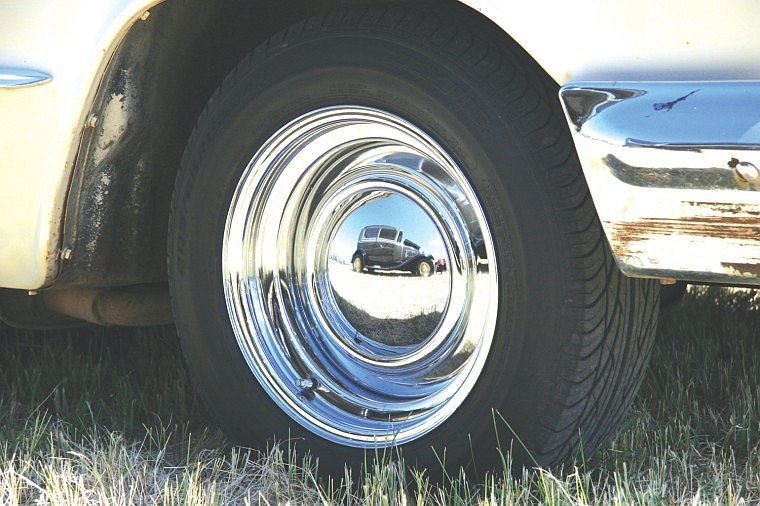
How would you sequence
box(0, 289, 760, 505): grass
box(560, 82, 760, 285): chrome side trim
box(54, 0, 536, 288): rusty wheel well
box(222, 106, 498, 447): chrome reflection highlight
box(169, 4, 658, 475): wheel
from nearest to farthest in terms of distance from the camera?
box(560, 82, 760, 285): chrome side trim → box(169, 4, 658, 475): wheel → box(0, 289, 760, 505): grass → box(222, 106, 498, 447): chrome reflection highlight → box(54, 0, 536, 288): rusty wheel well

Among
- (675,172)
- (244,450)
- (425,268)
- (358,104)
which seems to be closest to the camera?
(675,172)

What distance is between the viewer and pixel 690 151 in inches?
62.1

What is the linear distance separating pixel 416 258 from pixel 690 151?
2.49ft

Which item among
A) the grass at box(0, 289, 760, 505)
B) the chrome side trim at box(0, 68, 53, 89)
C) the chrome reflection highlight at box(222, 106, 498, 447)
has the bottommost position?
the grass at box(0, 289, 760, 505)

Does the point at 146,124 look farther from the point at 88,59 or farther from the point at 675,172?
the point at 675,172

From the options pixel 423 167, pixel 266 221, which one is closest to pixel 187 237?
pixel 266 221

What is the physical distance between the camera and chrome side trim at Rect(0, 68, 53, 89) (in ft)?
7.11

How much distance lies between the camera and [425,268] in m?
2.17

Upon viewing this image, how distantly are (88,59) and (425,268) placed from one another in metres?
0.85

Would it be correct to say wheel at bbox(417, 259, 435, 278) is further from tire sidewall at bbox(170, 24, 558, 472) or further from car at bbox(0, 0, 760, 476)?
tire sidewall at bbox(170, 24, 558, 472)

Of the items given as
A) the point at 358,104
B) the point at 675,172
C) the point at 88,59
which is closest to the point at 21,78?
Result: the point at 88,59

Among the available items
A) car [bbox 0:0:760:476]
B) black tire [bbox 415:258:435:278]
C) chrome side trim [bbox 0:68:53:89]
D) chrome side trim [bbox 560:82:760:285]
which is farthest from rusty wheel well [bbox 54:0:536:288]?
chrome side trim [bbox 560:82:760:285]

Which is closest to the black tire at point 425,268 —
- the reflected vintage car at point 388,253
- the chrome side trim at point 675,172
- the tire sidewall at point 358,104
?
the reflected vintage car at point 388,253

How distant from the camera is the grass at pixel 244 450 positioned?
1966 millimetres
